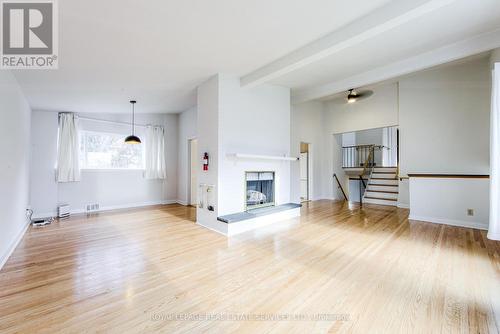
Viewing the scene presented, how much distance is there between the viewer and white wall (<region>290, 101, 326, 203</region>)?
672 cm

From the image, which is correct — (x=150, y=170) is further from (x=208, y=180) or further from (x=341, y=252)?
(x=341, y=252)

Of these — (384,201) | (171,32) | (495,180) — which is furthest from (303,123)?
(171,32)

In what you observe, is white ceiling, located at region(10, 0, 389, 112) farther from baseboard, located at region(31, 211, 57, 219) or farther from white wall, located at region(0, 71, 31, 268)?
baseboard, located at region(31, 211, 57, 219)

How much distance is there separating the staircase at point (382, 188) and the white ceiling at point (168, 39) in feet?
19.0

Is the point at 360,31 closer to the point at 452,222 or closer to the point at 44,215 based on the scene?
the point at 452,222

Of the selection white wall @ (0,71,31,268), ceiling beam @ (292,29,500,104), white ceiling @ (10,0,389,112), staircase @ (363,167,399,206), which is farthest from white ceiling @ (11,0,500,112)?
staircase @ (363,167,399,206)

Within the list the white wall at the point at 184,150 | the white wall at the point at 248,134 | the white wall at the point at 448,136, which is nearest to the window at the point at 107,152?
the white wall at the point at 184,150

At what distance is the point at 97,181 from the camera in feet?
19.0

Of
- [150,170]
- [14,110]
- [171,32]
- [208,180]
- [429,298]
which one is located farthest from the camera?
[150,170]

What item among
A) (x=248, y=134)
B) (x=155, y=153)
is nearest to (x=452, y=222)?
(x=248, y=134)

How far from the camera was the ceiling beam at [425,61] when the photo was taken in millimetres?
3025

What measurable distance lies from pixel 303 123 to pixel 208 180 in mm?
4352

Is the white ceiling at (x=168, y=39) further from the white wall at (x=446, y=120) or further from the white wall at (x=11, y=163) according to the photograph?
the white wall at (x=446, y=120)

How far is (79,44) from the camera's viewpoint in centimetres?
269
